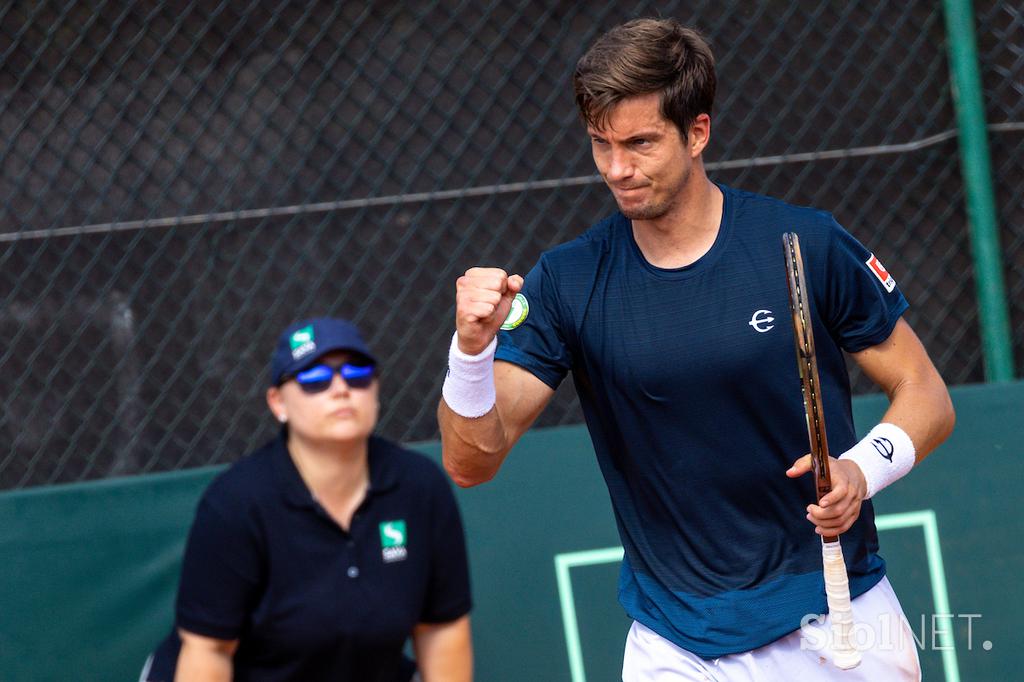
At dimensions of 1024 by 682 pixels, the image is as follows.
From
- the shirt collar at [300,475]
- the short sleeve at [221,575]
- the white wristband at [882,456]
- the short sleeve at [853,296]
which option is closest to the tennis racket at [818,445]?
the white wristband at [882,456]

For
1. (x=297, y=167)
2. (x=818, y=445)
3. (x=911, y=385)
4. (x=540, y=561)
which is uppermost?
(x=297, y=167)

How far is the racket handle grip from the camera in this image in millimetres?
2568

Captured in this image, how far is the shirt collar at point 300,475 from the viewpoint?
2828mm

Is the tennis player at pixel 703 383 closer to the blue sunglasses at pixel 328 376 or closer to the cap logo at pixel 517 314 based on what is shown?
the cap logo at pixel 517 314

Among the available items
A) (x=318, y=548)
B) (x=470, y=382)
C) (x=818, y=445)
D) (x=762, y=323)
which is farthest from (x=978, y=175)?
(x=318, y=548)

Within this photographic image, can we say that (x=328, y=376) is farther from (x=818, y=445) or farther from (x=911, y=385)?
(x=911, y=385)

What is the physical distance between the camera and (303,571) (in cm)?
281

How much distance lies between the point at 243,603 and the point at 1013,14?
3473 millimetres

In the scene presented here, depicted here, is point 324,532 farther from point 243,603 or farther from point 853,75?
point 853,75

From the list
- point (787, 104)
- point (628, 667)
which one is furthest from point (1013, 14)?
point (628, 667)

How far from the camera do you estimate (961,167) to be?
4.65 meters

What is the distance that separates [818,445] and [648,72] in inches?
35.0

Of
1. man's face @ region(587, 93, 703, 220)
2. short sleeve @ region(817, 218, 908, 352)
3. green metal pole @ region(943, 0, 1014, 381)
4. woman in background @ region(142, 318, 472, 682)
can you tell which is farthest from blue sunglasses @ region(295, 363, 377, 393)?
green metal pole @ region(943, 0, 1014, 381)

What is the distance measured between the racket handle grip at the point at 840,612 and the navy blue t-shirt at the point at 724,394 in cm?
25
